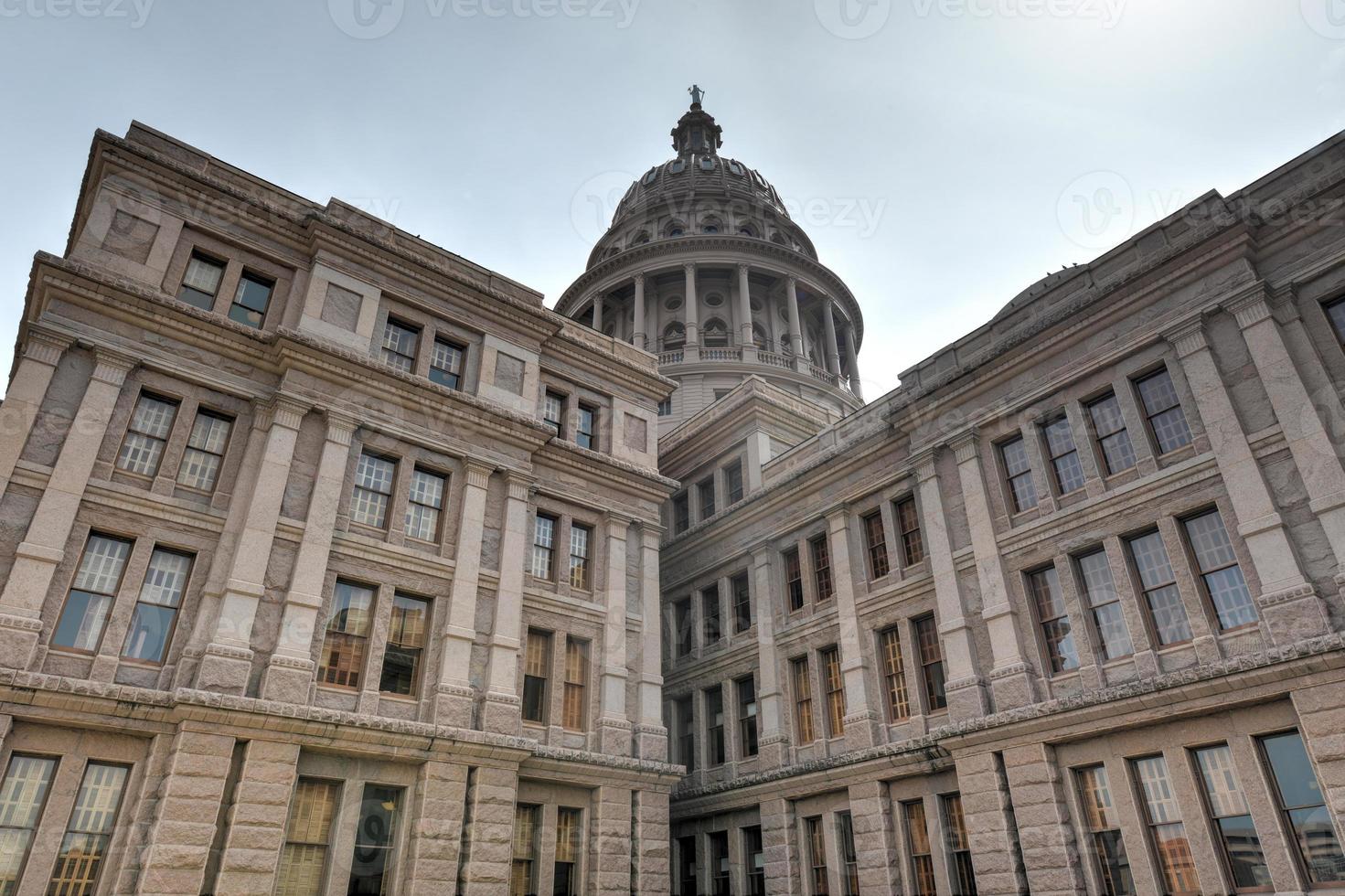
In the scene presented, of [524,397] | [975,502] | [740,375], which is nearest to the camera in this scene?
[975,502]

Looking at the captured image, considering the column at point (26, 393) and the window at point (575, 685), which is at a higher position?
the column at point (26, 393)

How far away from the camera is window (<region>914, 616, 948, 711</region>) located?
22.5 m

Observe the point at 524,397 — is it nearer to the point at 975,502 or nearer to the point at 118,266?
the point at 118,266

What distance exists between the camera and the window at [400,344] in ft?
76.4

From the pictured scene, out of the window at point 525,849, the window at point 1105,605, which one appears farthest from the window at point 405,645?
the window at point 1105,605

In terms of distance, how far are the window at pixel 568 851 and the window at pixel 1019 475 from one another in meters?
13.4

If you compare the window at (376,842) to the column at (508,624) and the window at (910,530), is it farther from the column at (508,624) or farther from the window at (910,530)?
the window at (910,530)

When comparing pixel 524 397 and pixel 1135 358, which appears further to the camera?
pixel 524 397

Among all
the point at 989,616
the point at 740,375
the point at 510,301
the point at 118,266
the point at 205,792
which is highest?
the point at 740,375

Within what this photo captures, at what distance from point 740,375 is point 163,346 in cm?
3276

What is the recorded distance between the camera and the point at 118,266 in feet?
65.0

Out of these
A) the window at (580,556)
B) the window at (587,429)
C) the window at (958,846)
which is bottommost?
the window at (958,846)

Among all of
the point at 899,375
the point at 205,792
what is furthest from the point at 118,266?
the point at 899,375

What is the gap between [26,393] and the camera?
58.3 feet
